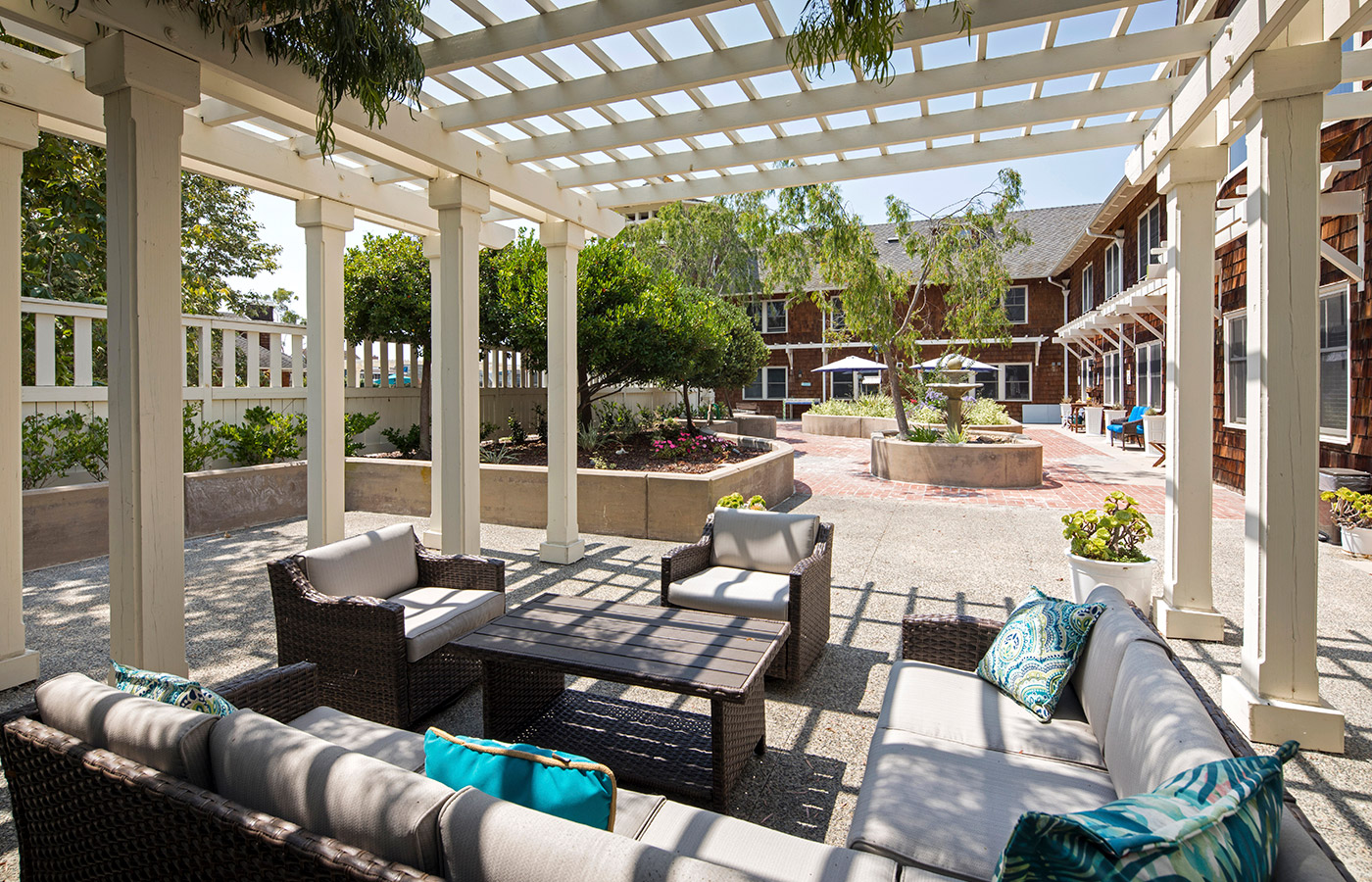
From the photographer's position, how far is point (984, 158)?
5582mm

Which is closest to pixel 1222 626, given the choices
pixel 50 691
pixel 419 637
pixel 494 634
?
pixel 494 634

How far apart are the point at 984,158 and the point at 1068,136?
55 centimetres

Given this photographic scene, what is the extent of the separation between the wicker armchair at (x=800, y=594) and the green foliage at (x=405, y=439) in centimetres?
644

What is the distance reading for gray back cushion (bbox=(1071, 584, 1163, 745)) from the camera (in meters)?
2.30

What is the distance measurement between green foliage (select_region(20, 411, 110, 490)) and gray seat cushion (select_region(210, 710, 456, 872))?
602cm

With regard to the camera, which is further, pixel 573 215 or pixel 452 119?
pixel 573 215

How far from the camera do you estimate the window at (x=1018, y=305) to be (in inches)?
1017

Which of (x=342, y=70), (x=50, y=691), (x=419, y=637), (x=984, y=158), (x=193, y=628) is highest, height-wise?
(x=984, y=158)

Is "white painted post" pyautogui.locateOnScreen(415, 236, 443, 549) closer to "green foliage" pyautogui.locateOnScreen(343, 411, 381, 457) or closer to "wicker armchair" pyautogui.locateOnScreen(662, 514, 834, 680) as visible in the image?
"wicker armchair" pyautogui.locateOnScreen(662, 514, 834, 680)

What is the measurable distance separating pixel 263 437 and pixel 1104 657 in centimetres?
842

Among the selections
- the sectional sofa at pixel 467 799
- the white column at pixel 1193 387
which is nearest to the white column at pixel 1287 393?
the white column at pixel 1193 387

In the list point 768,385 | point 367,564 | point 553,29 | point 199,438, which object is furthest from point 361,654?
point 768,385

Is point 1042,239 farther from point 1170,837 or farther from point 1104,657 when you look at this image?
point 1170,837

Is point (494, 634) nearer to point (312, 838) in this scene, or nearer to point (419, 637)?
point (419, 637)
